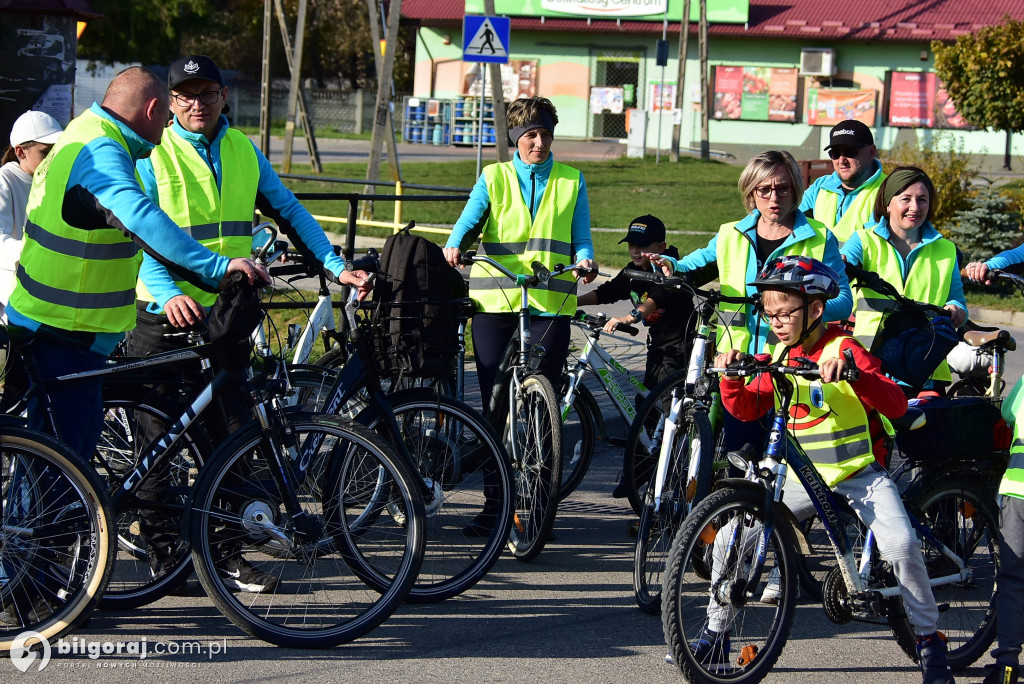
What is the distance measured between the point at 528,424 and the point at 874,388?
1993 millimetres

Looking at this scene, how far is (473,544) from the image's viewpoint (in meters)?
5.32

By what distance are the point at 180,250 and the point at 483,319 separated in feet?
6.54

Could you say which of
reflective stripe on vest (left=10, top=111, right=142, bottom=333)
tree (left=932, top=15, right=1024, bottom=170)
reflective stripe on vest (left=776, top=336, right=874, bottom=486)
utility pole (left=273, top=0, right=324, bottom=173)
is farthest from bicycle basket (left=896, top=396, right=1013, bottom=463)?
utility pole (left=273, top=0, right=324, bottom=173)

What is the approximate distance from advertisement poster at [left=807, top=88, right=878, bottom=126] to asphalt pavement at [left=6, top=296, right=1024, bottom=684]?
1405 inches

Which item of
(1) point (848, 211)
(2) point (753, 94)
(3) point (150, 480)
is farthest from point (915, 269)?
(2) point (753, 94)

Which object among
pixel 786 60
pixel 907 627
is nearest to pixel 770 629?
pixel 907 627

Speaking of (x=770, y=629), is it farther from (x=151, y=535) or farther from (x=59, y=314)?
(x=59, y=314)

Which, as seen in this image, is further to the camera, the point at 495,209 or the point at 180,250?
the point at 495,209

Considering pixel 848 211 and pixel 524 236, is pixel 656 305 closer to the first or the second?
pixel 524 236

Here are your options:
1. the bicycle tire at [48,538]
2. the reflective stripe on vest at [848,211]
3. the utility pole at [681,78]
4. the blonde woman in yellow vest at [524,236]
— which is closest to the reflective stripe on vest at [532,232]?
the blonde woman in yellow vest at [524,236]

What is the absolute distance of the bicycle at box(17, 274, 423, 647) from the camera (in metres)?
4.42

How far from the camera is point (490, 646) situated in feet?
15.3

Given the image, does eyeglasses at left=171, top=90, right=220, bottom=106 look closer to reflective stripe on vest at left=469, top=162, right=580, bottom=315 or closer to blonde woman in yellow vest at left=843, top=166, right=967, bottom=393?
reflective stripe on vest at left=469, top=162, right=580, bottom=315

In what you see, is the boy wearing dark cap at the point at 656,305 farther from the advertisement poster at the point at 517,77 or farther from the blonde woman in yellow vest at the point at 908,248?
the advertisement poster at the point at 517,77
